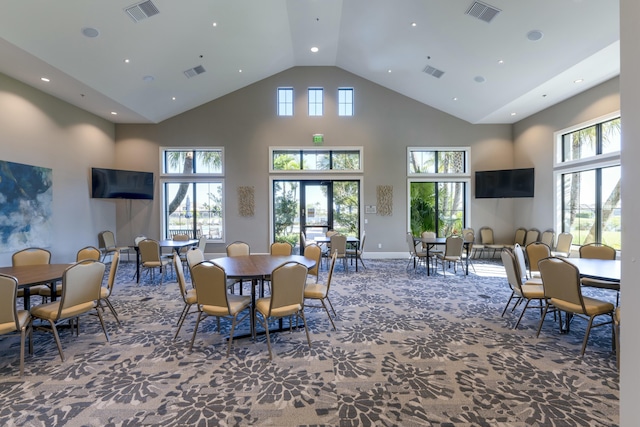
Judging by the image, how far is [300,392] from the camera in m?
2.43

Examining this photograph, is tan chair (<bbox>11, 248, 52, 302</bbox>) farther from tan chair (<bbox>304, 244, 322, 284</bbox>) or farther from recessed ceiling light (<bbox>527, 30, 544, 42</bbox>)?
recessed ceiling light (<bbox>527, 30, 544, 42</bbox>)

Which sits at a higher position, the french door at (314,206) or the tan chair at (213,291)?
the french door at (314,206)

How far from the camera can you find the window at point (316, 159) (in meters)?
8.70

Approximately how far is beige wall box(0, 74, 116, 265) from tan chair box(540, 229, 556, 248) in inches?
475

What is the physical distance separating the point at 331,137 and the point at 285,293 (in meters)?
6.59

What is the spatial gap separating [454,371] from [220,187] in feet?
25.9

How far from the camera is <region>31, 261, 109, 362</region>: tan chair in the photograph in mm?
2914

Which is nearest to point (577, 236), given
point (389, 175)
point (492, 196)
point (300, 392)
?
point (492, 196)

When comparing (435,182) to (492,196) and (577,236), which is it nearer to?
(492,196)

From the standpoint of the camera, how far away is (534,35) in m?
5.16

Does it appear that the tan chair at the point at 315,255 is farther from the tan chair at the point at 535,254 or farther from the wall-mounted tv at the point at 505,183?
the wall-mounted tv at the point at 505,183

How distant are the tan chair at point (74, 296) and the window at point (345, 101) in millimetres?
7559

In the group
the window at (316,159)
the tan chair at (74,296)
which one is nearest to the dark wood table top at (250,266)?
the tan chair at (74,296)

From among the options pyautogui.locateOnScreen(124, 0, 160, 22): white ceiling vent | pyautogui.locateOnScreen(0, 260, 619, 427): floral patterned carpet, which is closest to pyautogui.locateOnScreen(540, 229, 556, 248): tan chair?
pyautogui.locateOnScreen(0, 260, 619, 427): floral patterned carpet
